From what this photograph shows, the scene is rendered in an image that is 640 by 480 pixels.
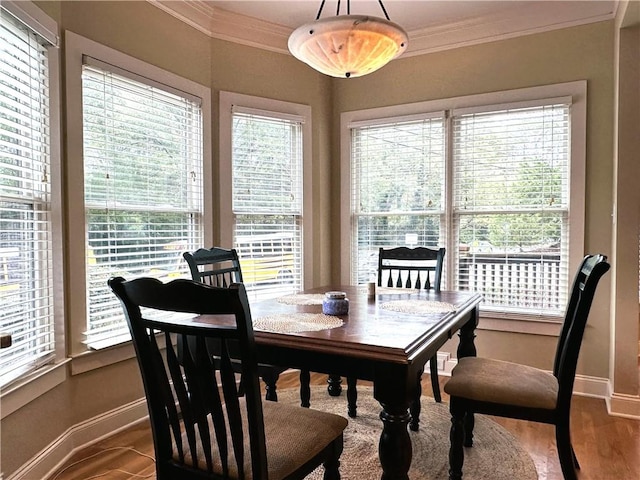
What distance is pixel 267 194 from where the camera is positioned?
3559 millimetres

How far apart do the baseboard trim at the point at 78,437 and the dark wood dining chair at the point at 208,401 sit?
1.04m

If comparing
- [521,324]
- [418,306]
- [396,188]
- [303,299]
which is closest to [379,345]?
[418,306]

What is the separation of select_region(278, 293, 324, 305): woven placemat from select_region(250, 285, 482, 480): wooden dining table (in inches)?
5.3

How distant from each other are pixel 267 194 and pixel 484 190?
169 centimetres

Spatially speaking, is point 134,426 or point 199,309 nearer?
→ point 199,309

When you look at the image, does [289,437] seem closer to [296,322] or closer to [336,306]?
[296,322]

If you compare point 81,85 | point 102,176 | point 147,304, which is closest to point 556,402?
point 147,304

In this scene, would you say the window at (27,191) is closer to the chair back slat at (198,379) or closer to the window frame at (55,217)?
the window frame at (55,217)

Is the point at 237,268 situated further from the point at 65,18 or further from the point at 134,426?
the point at 65,18

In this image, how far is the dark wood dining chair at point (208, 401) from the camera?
115 cm

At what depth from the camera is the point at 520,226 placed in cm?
331

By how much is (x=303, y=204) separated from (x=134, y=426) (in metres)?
2.03

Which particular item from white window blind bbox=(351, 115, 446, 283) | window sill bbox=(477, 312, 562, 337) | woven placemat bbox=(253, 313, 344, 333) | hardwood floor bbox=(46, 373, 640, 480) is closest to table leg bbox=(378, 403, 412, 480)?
woven placemat bbox=(253, 313, 344, 333)

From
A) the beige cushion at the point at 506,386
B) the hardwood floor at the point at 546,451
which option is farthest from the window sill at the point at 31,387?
the beige cushion at the point at 506,386
